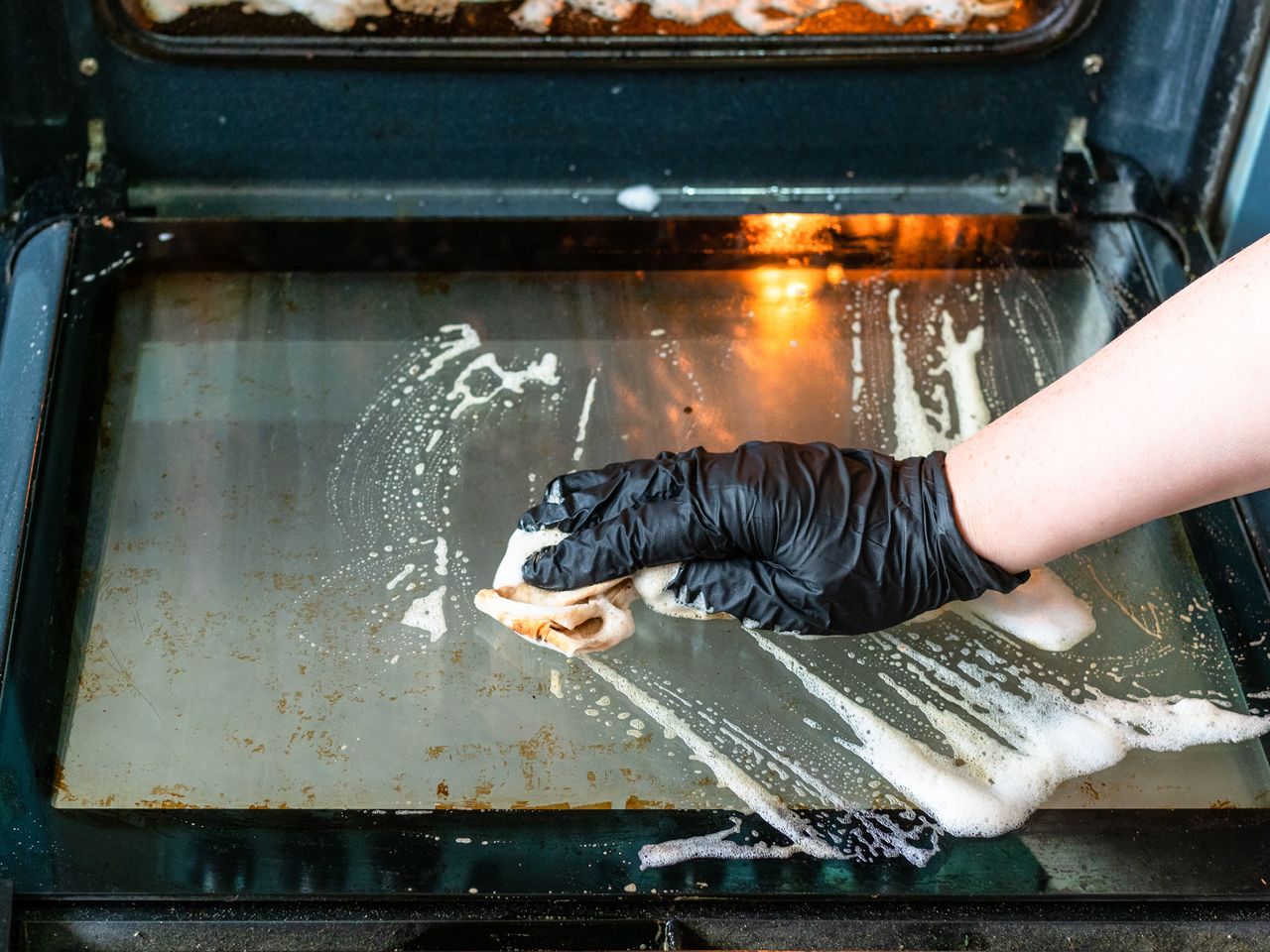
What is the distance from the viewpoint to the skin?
1.04m

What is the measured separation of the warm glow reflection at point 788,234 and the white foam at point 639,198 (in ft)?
0.49

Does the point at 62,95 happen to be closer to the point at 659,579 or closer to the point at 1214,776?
the point at 659,579

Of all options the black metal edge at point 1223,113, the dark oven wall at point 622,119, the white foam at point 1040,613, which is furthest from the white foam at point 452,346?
the black metal edge at point 1223,113

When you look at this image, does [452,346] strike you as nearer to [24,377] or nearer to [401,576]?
[401,576]

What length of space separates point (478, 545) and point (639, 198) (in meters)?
0.63

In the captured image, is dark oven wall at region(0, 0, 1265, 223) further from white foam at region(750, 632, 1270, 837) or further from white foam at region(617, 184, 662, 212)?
white foam at region(750, 632, 1270, 837)

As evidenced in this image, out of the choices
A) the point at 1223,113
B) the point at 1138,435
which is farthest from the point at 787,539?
the point at 1223,113

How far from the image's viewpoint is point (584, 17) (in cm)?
154

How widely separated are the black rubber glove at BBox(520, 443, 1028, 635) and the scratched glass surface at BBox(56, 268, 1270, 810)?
0.07 meters

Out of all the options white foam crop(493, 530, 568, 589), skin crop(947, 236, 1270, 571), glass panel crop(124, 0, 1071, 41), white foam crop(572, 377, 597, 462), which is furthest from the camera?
glass panel crop(124, 0, 1071, 41)

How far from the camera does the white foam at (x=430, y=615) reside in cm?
126

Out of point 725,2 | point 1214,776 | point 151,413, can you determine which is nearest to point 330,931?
point 151,413

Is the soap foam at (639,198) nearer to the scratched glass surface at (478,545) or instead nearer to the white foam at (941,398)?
the scratched glass surface at (478,545)

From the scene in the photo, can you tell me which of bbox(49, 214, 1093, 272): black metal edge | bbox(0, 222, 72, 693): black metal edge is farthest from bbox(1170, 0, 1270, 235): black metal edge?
bbox(0, 222, 72, 693): black metal edge
